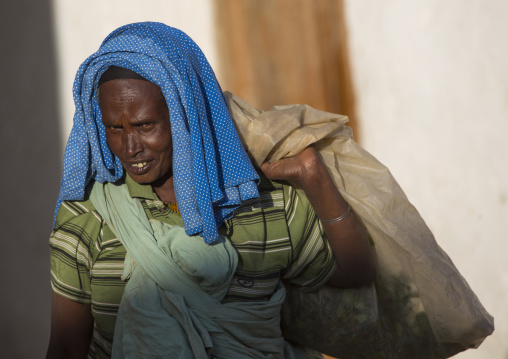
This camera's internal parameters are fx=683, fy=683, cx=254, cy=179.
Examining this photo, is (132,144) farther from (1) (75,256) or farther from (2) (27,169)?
(2) (27,169)

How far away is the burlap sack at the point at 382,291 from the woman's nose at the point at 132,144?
397 millimetres

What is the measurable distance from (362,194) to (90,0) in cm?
216

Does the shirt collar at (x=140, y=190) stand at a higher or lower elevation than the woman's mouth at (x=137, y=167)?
lower

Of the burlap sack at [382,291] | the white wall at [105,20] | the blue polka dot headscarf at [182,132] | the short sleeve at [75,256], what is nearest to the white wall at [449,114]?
the white wall at [105,20]

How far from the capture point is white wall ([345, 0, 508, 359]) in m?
3.71

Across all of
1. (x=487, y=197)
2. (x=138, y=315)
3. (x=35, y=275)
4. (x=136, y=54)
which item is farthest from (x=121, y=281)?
(x=487, y=197)

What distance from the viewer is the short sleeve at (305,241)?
7.37ft

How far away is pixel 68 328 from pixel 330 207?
36.5 inches

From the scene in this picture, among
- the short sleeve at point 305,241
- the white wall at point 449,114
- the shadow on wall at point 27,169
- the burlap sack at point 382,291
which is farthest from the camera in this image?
the shadow on wall at point 27,169

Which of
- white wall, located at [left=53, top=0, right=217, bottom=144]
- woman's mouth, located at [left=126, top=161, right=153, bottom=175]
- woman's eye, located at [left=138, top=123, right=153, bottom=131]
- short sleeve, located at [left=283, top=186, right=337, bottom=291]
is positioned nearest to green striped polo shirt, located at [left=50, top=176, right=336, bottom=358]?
short sleeve, located at [left=283, top=186, right=337, bottom=291]

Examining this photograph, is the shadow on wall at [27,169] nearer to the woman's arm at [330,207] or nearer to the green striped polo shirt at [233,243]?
the green striped polo shirt at [233,243]

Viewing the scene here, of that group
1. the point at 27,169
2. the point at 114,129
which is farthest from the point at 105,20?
the point at 114,129

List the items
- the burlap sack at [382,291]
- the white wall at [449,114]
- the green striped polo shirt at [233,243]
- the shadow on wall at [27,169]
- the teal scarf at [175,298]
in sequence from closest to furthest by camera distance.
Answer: the teal scarf at [175,298], the green striped polo shirt at [233,243], the burlap sack at [382,291], the white wall at [449,114], the shadow on wall at [27,169]

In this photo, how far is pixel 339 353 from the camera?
2.55m
